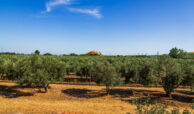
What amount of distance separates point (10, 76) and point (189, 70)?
116 feet

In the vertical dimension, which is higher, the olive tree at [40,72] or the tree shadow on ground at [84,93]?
the olive tree at [40,72]

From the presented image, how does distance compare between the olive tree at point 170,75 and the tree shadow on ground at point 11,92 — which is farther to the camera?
the tree shadow on ground at point 11,92

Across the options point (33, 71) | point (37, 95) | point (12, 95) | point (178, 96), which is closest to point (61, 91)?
point (37, 95)

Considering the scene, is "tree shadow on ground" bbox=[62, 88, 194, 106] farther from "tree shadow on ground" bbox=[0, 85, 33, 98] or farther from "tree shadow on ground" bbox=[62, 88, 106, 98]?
"tree shadow on ground" bbox=[0, 85, 33, 98]

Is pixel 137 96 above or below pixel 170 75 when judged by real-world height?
below

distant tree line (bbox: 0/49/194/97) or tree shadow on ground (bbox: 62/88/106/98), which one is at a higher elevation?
distant tree line (bbox: 0/49/194/97)

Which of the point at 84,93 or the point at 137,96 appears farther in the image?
the point at 84,93

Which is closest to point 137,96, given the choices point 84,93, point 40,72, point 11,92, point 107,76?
point 107,76

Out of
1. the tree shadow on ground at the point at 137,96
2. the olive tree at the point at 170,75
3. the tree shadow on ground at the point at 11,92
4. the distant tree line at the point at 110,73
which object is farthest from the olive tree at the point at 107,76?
the tree shadow on ground at the point at 11,92

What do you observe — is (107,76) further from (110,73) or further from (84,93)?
(84,93)

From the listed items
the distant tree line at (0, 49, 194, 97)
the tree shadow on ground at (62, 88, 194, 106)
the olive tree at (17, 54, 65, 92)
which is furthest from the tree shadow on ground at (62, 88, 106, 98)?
the olive tree at (17, 54, 65, 92)

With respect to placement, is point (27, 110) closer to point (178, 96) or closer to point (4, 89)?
point (4, 89)

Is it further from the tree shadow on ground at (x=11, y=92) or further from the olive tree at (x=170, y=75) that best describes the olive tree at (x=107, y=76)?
A: the tree shadow on ground at (x=11, y=92)

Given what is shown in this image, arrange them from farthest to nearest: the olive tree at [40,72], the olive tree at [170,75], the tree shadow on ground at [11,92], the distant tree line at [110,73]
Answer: the tree shadow on ground at [11,92] < the olive tree at [40,72] < the distant tree line at [110,73] < the olive tree at [170,75]
